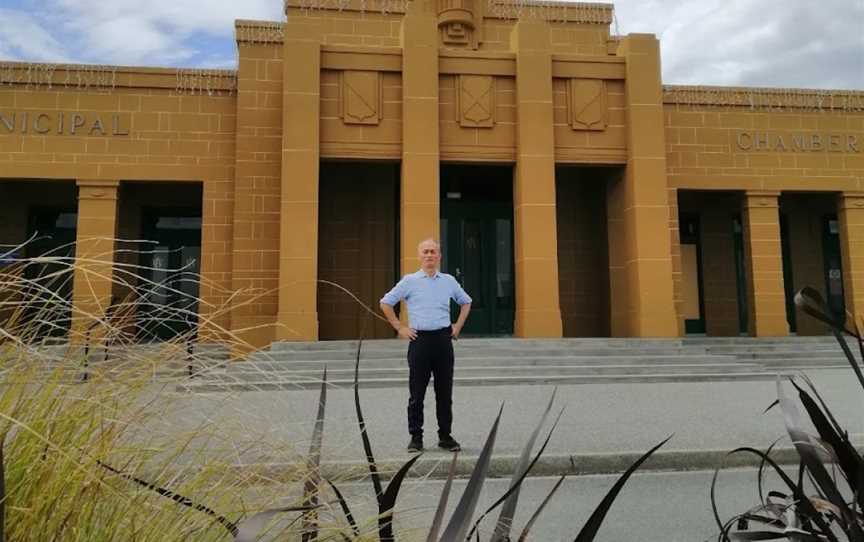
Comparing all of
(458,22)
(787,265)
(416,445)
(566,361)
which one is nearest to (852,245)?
(787,265)

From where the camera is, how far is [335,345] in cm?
1215

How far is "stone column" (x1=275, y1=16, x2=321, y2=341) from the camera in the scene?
44.2 ft

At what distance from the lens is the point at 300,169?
13695mm

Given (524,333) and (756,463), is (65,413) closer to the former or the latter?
(756,463)

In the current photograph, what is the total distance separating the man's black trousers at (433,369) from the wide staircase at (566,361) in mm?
4203

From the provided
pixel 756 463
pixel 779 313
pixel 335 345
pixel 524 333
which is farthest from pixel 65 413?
pixel 779 313

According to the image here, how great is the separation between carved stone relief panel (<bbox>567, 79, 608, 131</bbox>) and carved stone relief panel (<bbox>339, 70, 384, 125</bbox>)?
14.8 feet

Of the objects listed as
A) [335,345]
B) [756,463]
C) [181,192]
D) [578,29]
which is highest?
[578,29]

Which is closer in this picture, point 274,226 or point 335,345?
point 335,345

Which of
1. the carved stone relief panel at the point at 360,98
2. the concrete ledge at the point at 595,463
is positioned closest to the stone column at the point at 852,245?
the carved stone relief panel at the point at 360,98

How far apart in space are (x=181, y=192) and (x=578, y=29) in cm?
1207

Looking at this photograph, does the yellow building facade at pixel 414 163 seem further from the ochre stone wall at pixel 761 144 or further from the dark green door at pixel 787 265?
the dark green door at pixel 787 265

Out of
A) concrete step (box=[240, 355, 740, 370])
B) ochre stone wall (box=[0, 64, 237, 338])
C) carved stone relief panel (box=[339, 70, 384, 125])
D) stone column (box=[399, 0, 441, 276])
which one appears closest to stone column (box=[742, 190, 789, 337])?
concrete step (box=[240, 355, 740, 370])

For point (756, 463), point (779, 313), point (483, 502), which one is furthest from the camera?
point (779, 313)
